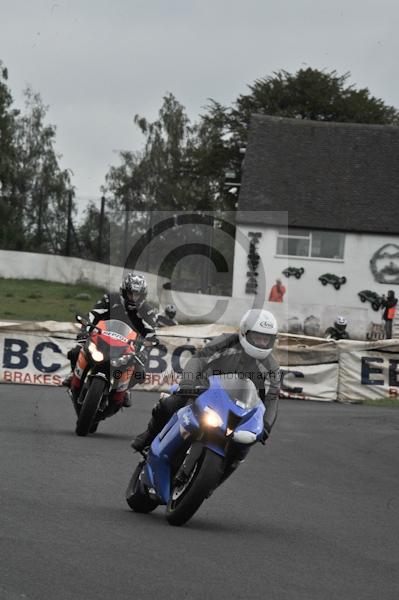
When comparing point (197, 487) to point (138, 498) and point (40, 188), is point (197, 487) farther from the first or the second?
point (40, 188)

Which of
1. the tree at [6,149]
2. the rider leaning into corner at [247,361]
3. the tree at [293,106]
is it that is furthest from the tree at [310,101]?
the rider leaning into corner at [247,361]

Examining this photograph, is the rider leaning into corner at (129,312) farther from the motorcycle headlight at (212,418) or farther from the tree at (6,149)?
the tree at (6,149)

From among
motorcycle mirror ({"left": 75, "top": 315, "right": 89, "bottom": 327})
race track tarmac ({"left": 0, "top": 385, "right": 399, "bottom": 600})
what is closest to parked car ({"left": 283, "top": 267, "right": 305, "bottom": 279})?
race track tarmac ({"left": 0, "top": 385, "right": 399, "bottom": 600})

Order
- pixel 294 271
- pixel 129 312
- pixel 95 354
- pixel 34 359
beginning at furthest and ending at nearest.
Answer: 1. pixel 294 271
2. pixel 34 359
3. pixel 129 312
4. pixel 95 354

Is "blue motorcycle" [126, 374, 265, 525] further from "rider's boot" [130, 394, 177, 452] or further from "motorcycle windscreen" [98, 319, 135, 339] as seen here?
"motorcycle windscreen" [98, 319, 135, 339]

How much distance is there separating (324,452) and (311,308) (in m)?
24.8

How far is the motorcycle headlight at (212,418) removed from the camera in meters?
8.20

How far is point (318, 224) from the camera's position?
1924 inches

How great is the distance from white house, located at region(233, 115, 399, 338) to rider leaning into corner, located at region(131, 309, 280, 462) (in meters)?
37.7

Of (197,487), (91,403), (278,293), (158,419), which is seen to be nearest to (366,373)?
(91,403)

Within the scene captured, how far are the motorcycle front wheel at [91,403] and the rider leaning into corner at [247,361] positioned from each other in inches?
182

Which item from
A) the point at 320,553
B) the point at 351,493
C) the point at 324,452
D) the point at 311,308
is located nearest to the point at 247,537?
the point at 320,553

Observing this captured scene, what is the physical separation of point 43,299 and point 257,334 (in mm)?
33372

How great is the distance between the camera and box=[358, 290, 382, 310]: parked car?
4778 cm
